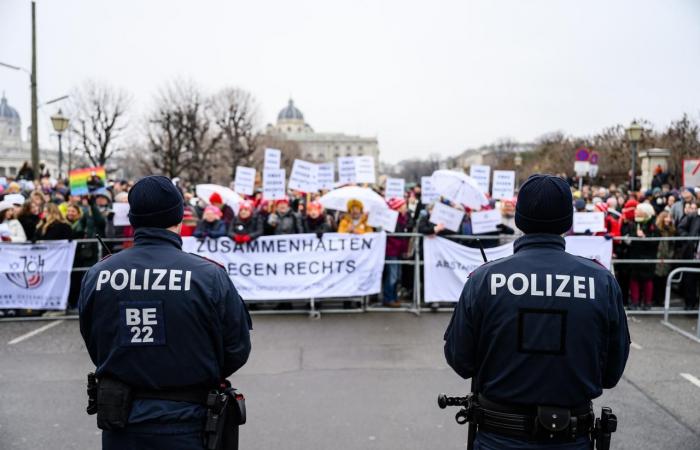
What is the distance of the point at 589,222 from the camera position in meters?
10.3

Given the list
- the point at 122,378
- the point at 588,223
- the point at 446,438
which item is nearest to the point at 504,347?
the point at 122,378

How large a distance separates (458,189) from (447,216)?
563mm

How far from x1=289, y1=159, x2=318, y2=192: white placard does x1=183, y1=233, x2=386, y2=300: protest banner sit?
1.44 m

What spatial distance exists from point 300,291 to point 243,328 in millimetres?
6567

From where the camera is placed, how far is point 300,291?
978 centimetres

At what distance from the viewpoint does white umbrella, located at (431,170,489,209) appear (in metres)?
10.2

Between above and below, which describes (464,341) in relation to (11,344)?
above

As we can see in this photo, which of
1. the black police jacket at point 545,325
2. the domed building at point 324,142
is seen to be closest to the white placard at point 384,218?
the black police jacket at point 545,325

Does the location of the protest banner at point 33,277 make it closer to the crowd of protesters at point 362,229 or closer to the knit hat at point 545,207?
the crowd of protesters at point 362,229

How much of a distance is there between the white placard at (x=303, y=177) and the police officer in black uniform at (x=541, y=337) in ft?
26.5

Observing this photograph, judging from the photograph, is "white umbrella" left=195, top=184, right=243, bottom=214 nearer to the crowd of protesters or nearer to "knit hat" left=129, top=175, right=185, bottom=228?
the crowd of protesters

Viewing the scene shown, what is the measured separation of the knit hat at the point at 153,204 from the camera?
3.20m

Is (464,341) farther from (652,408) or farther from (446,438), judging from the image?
(652,408)

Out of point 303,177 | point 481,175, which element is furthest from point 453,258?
point 303,177
